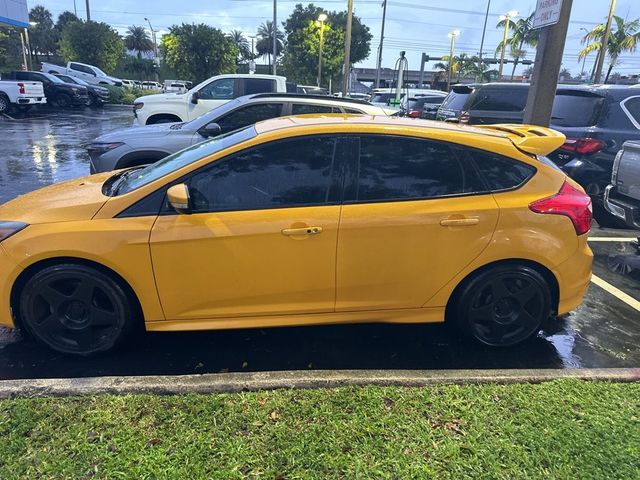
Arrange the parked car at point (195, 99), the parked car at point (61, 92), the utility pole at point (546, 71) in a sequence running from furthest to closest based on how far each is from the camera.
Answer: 1. the parked car at point (61, 92)
2. the parked car at point (195, 99)
3. the utility pole at point (546, 71)

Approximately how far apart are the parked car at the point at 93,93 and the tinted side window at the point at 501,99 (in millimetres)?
23611

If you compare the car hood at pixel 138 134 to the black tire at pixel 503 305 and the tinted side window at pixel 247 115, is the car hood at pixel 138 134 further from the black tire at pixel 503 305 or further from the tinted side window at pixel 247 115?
the black tire at pixel 503 305

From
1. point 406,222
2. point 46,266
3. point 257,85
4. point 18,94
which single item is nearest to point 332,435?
point 406,222

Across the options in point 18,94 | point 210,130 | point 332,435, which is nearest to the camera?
point 332,435

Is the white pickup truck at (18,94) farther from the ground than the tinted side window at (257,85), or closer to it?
closer to it

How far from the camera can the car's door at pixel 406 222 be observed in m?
3.19

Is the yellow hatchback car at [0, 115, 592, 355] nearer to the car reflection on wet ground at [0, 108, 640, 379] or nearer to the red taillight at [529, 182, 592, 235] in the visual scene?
the red taillight at [529, 182, 592, 235]

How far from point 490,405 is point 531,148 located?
1835mm

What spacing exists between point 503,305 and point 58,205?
3129 mm

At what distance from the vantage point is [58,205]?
10.6 ft

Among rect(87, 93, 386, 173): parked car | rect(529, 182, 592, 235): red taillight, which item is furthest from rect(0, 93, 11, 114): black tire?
rect(529, 182, 592, 235): red taillight

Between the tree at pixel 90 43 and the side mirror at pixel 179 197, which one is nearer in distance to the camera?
the side mirror at pixel 179 197

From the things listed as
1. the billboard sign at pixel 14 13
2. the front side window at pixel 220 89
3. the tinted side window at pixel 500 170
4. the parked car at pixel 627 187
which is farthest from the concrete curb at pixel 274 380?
the billboard sign at pixel 14 13

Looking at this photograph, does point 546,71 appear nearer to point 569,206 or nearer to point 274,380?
point 569,206
